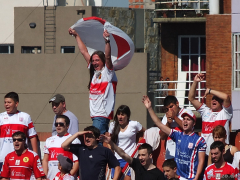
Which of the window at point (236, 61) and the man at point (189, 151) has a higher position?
the window at point (236, 61)

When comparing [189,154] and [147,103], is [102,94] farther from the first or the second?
[189,154]

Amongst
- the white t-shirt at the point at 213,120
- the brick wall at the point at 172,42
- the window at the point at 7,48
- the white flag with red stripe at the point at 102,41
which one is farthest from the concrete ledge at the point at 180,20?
the white t-shirt at the point at 213,120

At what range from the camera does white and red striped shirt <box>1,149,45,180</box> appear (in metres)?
9.09

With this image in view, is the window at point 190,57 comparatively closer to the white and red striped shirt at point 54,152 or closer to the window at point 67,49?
the window at point 67,49

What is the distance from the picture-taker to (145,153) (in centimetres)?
800

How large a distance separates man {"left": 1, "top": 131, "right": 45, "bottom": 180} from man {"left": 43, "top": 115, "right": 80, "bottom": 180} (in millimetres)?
230

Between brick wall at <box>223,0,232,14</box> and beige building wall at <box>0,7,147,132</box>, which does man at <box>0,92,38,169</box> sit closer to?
brick wall at <box>223,0,232,14</box>

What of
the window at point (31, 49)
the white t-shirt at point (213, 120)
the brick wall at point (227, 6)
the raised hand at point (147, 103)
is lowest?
the white t-shirt at point (213, 120)

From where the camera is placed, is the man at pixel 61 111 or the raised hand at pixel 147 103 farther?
the man at pixel 61 111

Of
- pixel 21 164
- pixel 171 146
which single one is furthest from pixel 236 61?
pixel 21 164

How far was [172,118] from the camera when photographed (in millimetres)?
9250

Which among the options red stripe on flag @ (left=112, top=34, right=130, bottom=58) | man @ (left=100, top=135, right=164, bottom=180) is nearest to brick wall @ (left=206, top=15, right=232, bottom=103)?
red stripe on flag @ (left=112, top=34, right=130, bottom=58)

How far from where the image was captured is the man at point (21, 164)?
9062 mm

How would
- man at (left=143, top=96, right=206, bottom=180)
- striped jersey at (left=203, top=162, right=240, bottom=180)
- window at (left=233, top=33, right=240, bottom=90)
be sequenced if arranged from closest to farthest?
striped jersey at (left=203, top=162, right=240, bottom=180) < man at (left=143, top=96, right=206, bottom=180) < window at (left=233, top=33, right=240, bottom=90)
